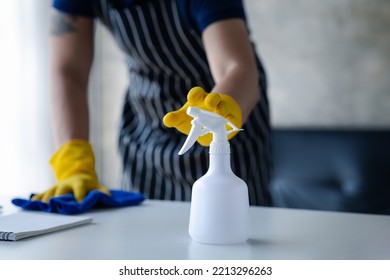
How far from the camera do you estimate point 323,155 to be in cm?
251

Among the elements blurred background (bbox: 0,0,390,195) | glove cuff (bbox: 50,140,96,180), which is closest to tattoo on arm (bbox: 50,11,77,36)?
glove cuff (bbox: 50,140,96,180)

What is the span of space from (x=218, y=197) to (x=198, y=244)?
85mm

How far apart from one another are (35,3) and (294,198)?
1644mm

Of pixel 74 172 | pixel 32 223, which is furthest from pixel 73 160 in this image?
pixel 32 223

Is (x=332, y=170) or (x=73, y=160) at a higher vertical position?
(x=73, y=160)

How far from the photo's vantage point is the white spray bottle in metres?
0.77

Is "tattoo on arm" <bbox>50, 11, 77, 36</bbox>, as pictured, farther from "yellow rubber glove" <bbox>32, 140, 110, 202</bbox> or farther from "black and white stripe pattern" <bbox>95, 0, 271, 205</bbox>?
"yellow rubber glove" <bbox>32, 140, 110, 202</bbox>

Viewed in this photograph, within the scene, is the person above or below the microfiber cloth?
above

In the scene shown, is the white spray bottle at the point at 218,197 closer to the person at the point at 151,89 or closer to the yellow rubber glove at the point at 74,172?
the yellow rubber glove at the point at 74,172

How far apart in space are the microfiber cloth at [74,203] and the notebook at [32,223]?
2 cm

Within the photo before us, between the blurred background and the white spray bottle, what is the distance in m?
1.90

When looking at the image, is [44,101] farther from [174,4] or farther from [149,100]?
[174,4]

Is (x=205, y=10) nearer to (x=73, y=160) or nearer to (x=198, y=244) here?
(x=73, y=160)

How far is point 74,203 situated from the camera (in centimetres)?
107
